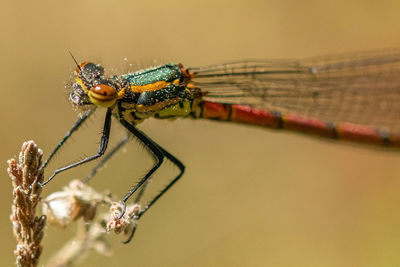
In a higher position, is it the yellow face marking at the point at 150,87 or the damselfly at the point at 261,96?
the yellow face marking at the point at 150,87

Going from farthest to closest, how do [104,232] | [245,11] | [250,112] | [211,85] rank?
[245,11] → [250,112] → [211,85] → [104,232]

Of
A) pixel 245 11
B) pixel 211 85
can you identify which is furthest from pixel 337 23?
pixel 211 85

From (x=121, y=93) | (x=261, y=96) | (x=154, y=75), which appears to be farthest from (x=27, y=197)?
(x=261, y=96)

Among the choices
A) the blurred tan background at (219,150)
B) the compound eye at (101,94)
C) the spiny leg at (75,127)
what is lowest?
the blurred tan background at (219,150)

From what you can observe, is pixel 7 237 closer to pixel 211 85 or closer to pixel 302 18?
pixel 211 85

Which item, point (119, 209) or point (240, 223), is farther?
point (240, 223)

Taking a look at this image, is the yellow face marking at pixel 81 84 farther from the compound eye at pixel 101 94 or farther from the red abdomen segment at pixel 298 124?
the red abdomen segment at pixel 298 124

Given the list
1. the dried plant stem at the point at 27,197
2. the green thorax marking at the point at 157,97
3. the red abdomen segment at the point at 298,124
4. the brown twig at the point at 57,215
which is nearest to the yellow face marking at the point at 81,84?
the green thorax marking at the point at 157,97

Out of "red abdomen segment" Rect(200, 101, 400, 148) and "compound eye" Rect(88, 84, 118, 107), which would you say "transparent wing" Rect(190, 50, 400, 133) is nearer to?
"red abdomen segment" Rect(200, 101, 400, 148)
